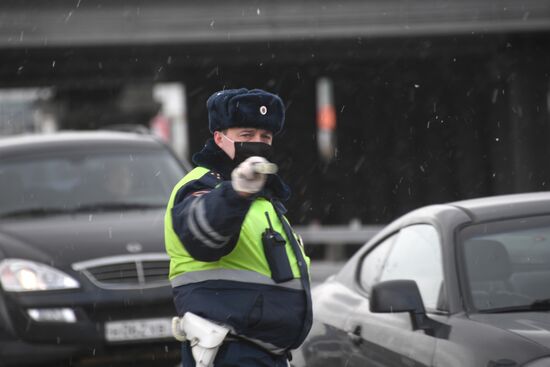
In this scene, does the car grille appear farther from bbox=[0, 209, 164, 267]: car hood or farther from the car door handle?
the car door handle

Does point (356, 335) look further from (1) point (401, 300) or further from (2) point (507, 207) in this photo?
(2) point (507, 207)

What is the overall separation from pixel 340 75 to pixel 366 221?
4.78 m

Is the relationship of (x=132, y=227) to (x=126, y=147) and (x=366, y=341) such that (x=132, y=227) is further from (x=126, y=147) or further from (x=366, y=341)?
(x=366, y=341)

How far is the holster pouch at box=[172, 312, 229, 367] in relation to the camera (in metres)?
4.37

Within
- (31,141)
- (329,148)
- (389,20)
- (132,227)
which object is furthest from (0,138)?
(329,148)

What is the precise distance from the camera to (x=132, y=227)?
30.9 feet

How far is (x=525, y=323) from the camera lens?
5.05 meters

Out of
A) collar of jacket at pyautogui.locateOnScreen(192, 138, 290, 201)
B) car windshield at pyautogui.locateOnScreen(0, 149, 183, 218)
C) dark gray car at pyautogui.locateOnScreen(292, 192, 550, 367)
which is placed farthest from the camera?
car windshield at pyautogui.locateOnScreen(0, 149, 183, 218)

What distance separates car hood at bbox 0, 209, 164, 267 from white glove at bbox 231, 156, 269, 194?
5051mm

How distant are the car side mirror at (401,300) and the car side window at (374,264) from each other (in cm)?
87

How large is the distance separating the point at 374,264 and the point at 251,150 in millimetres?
2206

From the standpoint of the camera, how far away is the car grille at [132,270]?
8.93m

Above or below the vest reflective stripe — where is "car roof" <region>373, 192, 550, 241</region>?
above

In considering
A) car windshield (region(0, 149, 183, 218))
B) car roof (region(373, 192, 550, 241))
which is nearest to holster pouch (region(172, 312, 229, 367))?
car roof (region(373, 192, 550, 241))
